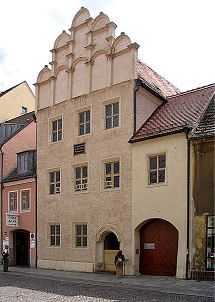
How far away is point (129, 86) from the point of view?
21234 millimetres

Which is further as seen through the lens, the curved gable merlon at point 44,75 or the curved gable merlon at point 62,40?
the curved gable merlon at point 44,75

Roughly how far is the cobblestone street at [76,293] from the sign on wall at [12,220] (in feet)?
26.6

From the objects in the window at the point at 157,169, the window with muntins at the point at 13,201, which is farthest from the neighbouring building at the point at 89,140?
the window with muntins at the point at 13,201

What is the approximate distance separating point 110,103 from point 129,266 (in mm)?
8772

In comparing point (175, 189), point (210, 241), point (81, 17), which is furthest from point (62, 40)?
point (210, 241)

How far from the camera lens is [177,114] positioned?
805 inches

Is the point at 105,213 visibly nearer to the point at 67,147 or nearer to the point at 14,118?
the point at 67,147

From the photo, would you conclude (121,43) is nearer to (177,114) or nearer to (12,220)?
(177,114)

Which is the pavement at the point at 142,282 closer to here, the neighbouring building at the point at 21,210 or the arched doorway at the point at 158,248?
the arched doorway at the point at 158,248

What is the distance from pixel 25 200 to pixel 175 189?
12.4 metres

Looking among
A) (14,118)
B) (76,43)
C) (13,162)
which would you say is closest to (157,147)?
(76,43)

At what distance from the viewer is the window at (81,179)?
23031 millimetres

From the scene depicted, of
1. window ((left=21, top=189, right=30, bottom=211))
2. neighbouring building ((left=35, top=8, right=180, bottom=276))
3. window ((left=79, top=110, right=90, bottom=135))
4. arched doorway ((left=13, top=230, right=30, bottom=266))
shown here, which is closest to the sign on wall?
window ((left=21, top=189, right=30, bottom=211))

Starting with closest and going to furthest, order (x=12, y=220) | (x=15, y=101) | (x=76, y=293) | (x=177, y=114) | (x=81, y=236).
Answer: (x=76, y=293), (x=177, y=114), (x=81, y=236), (x=12, y=220), (x=15, y=101)
